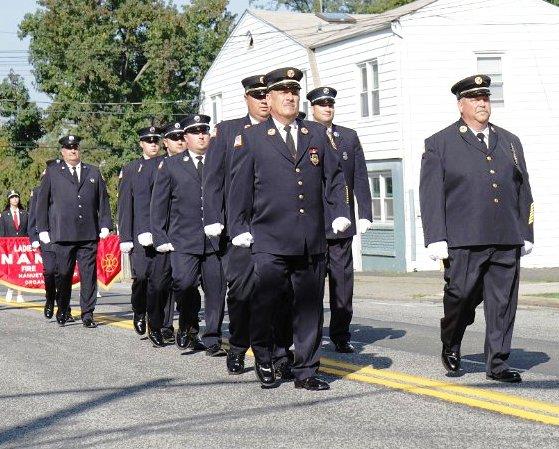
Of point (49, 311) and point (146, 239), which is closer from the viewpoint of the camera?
point (146, 239)

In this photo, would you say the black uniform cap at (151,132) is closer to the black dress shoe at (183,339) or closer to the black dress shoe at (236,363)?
the black dress shoe at (183,339)

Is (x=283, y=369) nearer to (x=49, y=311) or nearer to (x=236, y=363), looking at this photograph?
(x=236, y=363)

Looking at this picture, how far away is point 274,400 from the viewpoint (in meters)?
8.03

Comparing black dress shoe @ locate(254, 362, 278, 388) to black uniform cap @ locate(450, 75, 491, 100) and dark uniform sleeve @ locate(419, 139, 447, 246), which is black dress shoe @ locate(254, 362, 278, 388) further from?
black uniform cap @ locate(450, 75, 491, 100)

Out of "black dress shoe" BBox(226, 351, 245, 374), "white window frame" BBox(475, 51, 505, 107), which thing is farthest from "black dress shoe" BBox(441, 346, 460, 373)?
"white window frame" BBox(475, 51, 505, 107)

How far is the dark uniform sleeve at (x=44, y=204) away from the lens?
48.2 feet

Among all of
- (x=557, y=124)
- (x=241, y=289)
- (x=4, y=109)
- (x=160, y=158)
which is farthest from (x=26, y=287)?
(x=4, y=109)

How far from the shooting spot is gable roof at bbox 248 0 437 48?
3108cm

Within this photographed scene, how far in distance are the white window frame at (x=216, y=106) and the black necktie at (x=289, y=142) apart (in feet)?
107

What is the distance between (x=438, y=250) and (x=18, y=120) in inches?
1671

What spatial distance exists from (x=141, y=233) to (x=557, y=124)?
68.0ft

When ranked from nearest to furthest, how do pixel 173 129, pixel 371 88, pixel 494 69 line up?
pixel 173 129
pixel 494 69
pixel 371 88

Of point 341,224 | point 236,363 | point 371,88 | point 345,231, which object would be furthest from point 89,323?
point 371,88

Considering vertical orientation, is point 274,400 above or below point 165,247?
below
